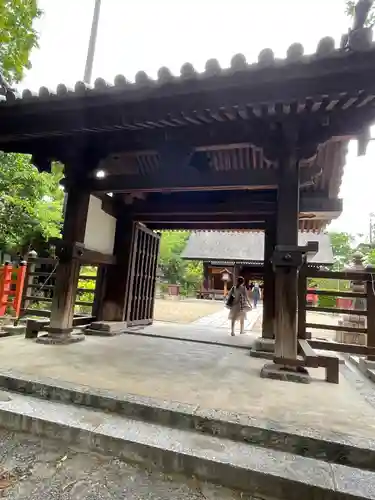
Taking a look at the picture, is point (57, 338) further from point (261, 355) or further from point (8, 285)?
point (8, 285)

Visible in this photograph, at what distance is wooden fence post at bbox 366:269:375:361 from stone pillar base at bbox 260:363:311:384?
1.62m

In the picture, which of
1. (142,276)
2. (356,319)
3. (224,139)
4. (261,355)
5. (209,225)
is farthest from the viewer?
(142,276)

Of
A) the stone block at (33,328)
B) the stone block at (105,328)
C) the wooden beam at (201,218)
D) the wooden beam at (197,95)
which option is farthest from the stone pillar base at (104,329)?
the wooden beam at (197,95)

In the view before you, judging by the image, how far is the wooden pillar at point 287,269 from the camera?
134 inches

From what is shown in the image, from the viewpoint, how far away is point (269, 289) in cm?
545

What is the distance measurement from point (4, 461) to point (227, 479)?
1.49m

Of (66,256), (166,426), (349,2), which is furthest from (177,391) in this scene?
(349,2)

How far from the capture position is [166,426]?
2271 millimetres

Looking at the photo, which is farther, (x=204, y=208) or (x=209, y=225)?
(x=209, y=225)

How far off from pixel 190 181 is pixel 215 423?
2.94m

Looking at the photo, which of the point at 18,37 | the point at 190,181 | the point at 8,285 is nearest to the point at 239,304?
the point at 190,181

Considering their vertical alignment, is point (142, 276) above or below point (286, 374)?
above

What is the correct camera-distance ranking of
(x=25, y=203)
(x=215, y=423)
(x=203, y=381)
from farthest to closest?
1. (x=25, y=203)
2. (x=203, y=381)
3. (x=215, y=423)

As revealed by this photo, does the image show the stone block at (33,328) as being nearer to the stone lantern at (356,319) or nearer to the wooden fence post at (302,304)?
the wooden fence post at (302,304)
